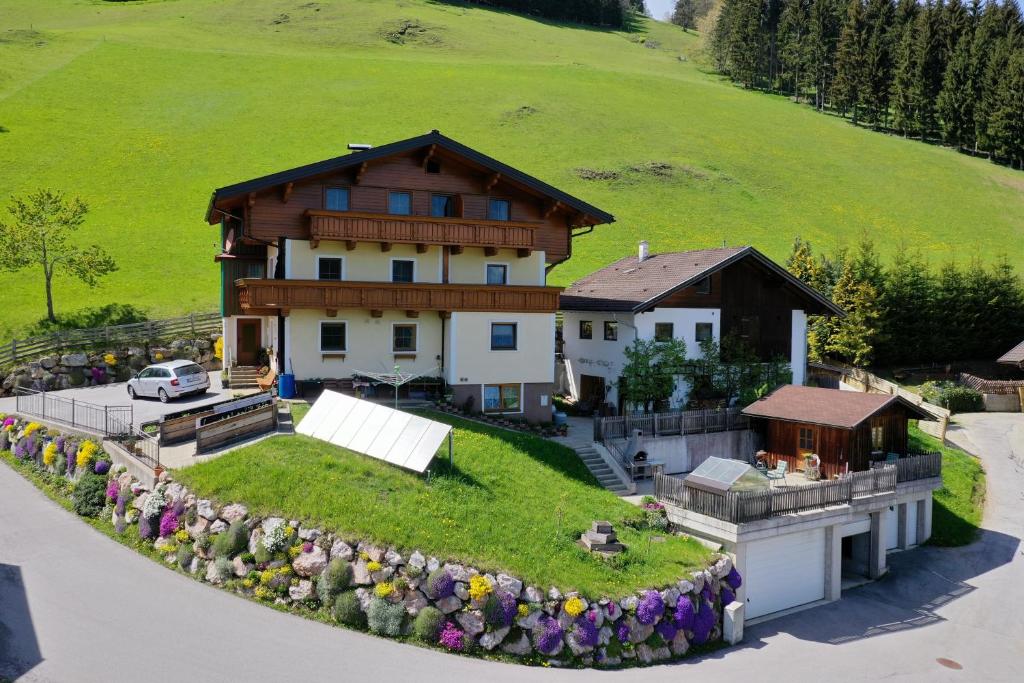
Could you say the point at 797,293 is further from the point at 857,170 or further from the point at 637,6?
the point at 637,6

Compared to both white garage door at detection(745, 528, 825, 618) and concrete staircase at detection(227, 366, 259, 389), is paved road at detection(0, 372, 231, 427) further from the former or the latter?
white garage door at detection(745, 528, 825, 618)

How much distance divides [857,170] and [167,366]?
254 feet

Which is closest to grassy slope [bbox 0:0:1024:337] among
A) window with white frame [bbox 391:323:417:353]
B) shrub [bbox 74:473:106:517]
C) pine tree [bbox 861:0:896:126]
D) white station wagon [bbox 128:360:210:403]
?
pine tree [bbox 861:0:896:126]

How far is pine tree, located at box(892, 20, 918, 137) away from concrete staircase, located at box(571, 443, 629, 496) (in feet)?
308

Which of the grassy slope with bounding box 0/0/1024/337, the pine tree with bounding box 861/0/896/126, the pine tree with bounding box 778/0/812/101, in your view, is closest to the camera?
the grassy slope with bounding box 0/0/1024/337

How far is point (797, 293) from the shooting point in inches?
1389

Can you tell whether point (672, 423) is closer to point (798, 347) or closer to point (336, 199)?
point (798, 347)

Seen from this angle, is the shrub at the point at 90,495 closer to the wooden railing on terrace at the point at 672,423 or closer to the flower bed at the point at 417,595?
the flower bed at the point at 417,595

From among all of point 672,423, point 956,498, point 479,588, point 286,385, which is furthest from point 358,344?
point 956,498

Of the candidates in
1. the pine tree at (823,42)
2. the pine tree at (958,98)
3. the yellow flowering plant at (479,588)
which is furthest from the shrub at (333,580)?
the pine tree at (823,42)

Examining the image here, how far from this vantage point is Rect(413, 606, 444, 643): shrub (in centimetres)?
1602

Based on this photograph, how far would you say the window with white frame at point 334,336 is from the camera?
2734 cm

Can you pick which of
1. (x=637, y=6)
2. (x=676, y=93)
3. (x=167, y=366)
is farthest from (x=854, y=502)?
(x=637, y=6)

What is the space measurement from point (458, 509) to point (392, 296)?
10754 millimetres
